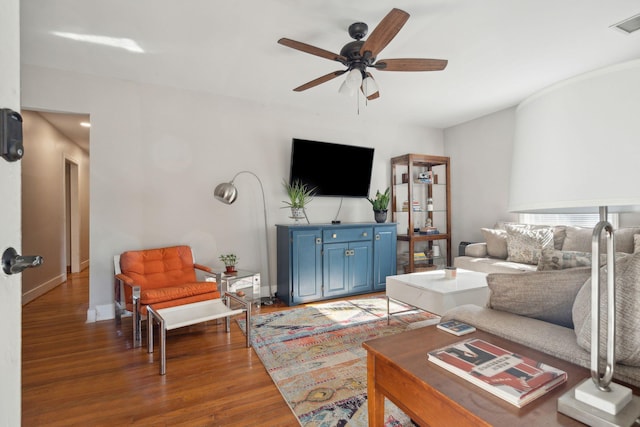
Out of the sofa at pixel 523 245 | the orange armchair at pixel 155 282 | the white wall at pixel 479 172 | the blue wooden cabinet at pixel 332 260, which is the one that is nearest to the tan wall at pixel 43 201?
the orange armchair at pixel 155 282

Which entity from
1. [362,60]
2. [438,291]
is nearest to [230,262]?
[438,291]

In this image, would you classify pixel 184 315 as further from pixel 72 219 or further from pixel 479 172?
pixel 72 219

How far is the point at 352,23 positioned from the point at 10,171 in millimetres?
2337

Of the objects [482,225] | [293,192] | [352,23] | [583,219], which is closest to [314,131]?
[293,192]

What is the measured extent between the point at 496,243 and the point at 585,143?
379 cm

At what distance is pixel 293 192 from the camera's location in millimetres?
3896

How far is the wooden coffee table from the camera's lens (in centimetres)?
74

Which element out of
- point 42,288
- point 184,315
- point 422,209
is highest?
point 422,209

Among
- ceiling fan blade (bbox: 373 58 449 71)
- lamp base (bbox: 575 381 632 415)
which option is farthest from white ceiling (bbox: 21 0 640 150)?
lamp base (bbox: 575 381 632 415)

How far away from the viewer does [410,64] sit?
2.34m

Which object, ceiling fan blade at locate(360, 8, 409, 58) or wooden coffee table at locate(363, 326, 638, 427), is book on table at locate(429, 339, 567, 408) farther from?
ceiling fan blade at locate(360, 8, 409, 58)

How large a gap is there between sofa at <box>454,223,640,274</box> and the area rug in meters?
1.27

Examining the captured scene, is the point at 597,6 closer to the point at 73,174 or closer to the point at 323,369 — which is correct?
the point at 323,369

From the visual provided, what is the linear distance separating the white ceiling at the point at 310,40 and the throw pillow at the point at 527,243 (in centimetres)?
171
